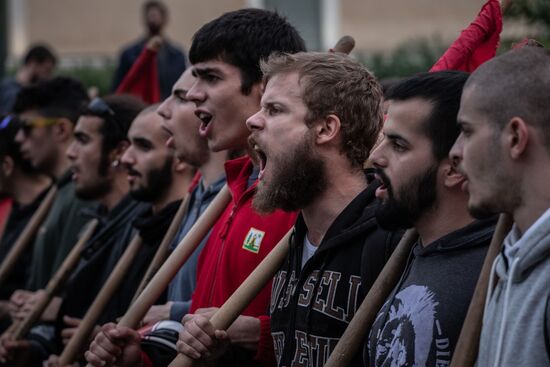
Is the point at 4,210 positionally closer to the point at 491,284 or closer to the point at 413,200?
the point at 413,200

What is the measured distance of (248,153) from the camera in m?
5.40

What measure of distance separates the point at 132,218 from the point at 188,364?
2.28m

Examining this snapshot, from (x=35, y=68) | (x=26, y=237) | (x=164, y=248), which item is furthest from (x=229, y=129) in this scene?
(x=35, y=68)

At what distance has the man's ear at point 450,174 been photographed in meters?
3.89

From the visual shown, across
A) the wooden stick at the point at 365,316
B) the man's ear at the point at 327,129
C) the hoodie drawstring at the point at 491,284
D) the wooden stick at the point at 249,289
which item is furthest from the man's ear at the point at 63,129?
the hoodie drawstring at the point at 491,284

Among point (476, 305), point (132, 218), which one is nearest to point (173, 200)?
point (132, 218)

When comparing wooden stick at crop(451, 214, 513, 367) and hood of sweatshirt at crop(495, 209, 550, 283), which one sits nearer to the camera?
hood of sweatshirt at crop(495, 209, 550, 283)

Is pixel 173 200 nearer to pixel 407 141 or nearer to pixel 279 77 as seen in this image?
pixel 279 77

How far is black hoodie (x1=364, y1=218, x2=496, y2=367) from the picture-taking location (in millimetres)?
3709

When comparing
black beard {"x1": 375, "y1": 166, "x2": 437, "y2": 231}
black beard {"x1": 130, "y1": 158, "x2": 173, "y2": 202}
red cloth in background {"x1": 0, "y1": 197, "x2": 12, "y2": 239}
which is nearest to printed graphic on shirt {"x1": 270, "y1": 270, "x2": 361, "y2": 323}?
black beard {"x1": 375, "y1": 166, "x2": 437, "y2": 231}

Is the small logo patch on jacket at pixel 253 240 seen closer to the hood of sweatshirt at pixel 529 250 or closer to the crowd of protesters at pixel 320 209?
the crowd of protesters at pixel 320 209

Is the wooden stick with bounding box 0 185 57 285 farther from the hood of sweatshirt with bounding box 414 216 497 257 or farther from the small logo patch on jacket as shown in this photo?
the hood of sweatshirt with bounding box 414 216 497 257

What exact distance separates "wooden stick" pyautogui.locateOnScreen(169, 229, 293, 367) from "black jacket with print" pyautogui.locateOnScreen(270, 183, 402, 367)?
27 centimetres

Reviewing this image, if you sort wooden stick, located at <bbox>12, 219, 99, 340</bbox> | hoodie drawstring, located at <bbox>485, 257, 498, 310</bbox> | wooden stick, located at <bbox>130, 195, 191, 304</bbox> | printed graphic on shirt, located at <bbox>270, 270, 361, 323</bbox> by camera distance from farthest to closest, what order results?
wooden stick, located at <bbox>12, 219, 99, 340</bbox>
wooden stick, located at <bbox>130, 195, 191, 304</bbox>
printed graphic on shirt, located at <bbox>270, 270, 361, 323</bbox>
hoodie drawstring, located at <bbox>485, 257, 498, 310</bbox>
